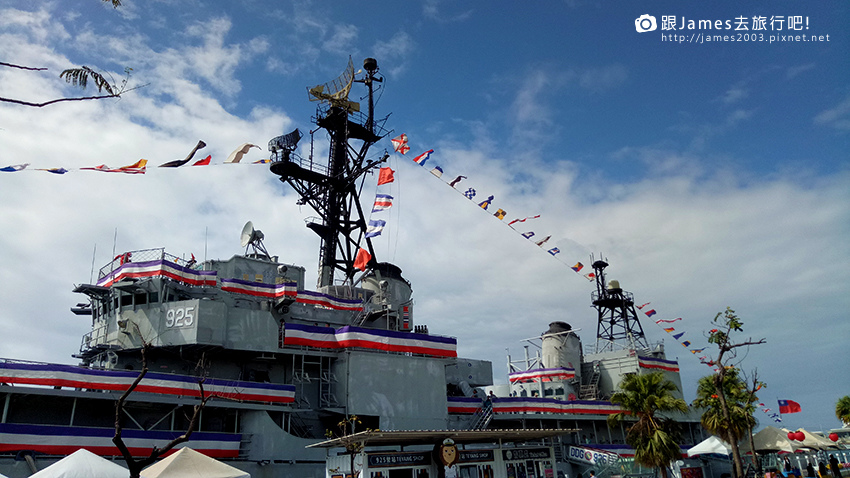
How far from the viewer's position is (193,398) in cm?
2606

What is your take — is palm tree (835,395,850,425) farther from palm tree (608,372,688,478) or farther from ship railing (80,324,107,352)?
ship railing (80,324,107,352)

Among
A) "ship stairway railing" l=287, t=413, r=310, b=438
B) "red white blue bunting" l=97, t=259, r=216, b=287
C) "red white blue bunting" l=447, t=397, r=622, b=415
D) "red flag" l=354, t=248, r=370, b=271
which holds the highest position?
"red flag" l=354, t=248, r=370, b=271

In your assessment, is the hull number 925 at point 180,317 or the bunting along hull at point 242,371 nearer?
the bunting along hull at point 242,371

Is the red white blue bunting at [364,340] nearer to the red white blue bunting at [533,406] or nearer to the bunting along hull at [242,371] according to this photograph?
the bunting along hull at [242,371]

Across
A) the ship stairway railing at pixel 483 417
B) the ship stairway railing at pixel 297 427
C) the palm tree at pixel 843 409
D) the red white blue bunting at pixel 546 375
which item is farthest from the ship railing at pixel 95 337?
the palm tree at pixel 843 409

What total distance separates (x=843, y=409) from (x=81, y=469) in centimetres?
5419

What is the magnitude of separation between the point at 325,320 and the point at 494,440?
560 inches

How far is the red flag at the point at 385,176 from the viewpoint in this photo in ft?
126

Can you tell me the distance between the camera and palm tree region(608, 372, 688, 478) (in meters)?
27.8

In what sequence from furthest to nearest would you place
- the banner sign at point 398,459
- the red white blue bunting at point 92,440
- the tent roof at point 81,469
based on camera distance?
the red white blue bunting at point 92,440 < the banner sign at point 398,459 < the tent roof at point 81,469

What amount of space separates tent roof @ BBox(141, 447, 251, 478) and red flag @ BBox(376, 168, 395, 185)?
22.9m

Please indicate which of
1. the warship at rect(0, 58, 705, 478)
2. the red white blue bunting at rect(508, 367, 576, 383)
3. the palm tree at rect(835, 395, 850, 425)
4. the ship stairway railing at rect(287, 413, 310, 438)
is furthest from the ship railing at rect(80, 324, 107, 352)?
the palm tree at rect(835, 395, 850, 425)

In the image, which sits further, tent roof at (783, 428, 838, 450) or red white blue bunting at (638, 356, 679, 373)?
red white blue bunting at (638, 356, 679, 373)

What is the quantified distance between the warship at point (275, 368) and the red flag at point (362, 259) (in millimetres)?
164
